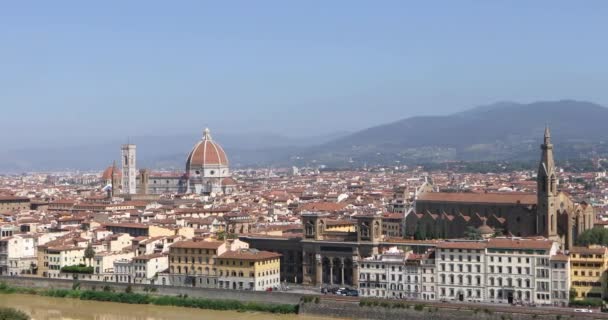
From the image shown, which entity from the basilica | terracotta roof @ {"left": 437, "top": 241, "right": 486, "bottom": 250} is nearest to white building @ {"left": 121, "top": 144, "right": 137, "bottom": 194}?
the basilica

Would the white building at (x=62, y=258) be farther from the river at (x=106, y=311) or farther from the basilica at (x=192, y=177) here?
the basilica at (x=192, y=177)

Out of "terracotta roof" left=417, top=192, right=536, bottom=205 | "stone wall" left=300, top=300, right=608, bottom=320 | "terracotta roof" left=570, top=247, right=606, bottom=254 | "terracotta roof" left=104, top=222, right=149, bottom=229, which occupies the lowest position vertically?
"stone wall" left=300, top=300, right=608, bottom=320

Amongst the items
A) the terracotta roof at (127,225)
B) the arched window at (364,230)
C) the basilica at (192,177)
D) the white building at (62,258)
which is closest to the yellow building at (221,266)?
the arched window at (364,230)

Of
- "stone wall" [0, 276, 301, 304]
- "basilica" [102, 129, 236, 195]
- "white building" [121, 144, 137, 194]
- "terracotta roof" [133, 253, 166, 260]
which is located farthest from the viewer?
"white building" [121, 144, 137, 194]

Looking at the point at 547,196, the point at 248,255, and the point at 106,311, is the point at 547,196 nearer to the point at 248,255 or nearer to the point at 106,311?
the point at 248,255

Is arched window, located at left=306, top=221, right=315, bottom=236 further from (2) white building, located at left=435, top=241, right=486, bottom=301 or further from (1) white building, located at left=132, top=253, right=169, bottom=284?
(2) white building, located at left=435, top=241, right=486, bottom=301

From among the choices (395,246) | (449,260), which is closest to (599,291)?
(449,260)

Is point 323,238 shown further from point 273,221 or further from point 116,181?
point 116,181
